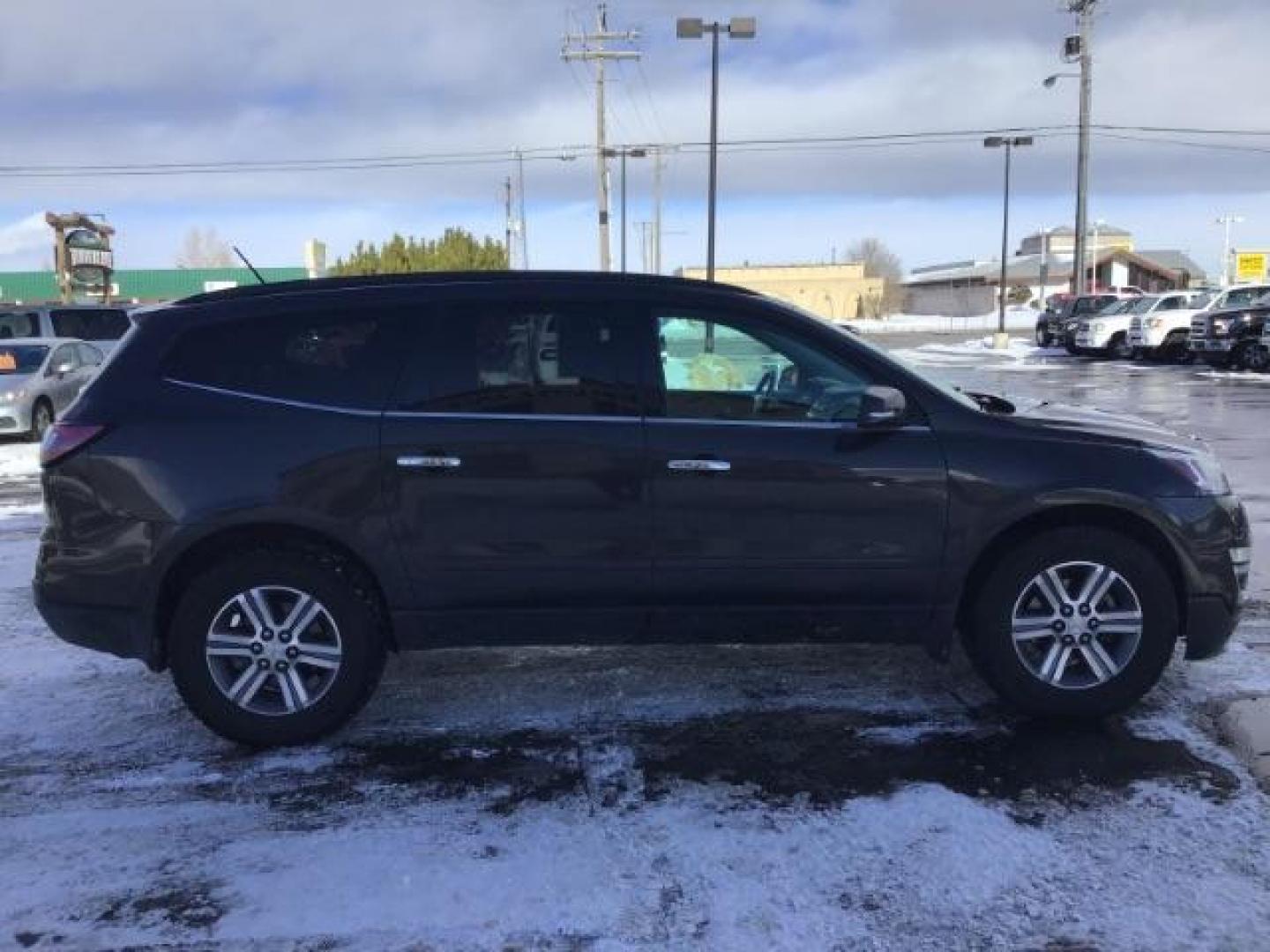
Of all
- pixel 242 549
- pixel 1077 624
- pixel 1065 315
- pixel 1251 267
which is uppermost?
pixel 1251 267

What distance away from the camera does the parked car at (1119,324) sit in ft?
105

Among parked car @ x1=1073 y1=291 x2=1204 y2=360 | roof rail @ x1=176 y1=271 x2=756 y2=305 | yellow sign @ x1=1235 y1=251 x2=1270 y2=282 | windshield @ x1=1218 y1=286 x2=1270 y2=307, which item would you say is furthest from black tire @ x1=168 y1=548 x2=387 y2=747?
yellow sign @ x1=1235 y1=251 x2=1270 y2=282

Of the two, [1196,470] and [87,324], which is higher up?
[87,324]

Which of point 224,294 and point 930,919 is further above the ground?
point 224,294

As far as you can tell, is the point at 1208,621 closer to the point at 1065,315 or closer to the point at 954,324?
the point at 1065,315

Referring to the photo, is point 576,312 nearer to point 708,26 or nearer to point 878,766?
point 878,766

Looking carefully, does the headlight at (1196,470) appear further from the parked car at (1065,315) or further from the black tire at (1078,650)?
the parked car at (1065,315)

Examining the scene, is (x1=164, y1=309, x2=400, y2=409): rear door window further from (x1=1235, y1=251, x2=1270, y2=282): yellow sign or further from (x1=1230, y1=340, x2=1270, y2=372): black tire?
(x1=1235, y1=251, x2=1270, y2=282): yellow sign

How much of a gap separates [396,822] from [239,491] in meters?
1.38

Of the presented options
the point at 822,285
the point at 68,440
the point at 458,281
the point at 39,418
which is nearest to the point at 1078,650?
the point at 458,281

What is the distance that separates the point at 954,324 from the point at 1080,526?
69.7 m

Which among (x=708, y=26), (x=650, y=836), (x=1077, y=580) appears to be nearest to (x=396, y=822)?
(x=650, y=836)

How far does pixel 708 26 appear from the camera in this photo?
27406mm

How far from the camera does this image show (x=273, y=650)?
439cm
